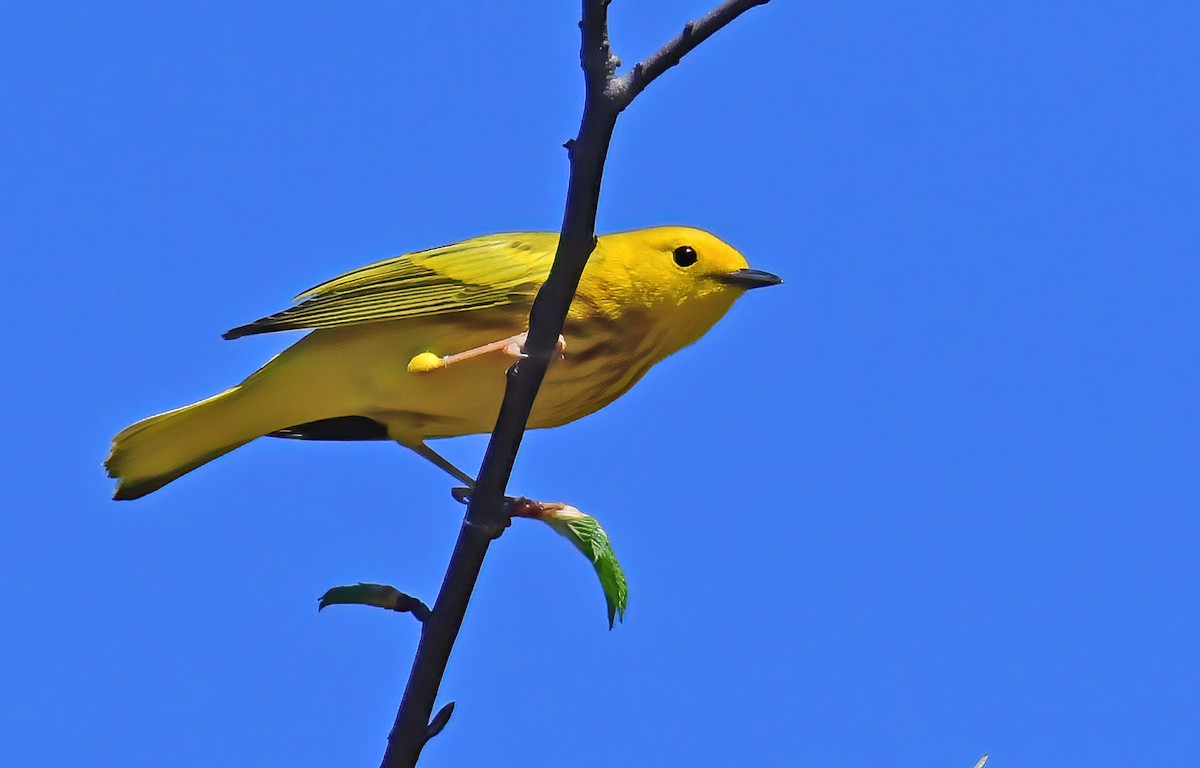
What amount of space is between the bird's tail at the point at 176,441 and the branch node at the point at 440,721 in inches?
72.5

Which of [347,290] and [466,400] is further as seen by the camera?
[347,290]

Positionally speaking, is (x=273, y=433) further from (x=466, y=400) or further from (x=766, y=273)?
(x=766, y=273)

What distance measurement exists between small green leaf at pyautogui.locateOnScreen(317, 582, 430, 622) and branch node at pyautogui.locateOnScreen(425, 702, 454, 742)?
247mm

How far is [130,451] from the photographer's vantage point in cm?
459

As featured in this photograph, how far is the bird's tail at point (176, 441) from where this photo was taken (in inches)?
179

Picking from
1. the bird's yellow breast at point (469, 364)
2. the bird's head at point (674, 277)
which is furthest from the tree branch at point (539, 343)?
the bird's head at point (674, 277)

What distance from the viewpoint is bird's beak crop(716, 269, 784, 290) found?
14.2 ft

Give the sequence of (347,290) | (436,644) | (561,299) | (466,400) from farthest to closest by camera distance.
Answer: (347,290)
(466,400)
(436,644)
(561,299)

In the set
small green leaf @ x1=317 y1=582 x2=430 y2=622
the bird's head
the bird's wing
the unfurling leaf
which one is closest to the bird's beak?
the bird's head

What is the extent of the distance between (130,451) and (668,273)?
1.94 meters

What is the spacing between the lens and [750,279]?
434 centimetres

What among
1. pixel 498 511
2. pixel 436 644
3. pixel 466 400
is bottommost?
pixel 436 644

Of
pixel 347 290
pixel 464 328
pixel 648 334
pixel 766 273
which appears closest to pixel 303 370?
pixel 347 290

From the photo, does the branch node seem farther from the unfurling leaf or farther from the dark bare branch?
the dark bare branch
